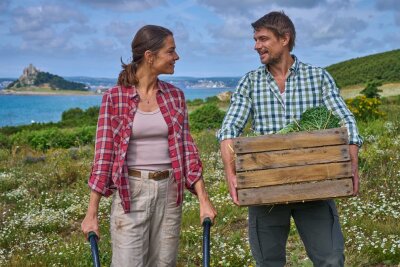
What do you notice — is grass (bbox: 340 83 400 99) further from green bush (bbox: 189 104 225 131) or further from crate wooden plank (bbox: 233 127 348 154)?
crate wooden plank (bbox: 233 127 348 154)

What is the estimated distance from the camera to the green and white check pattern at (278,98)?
155 inches

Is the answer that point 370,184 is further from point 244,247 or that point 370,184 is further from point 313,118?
point 313,118

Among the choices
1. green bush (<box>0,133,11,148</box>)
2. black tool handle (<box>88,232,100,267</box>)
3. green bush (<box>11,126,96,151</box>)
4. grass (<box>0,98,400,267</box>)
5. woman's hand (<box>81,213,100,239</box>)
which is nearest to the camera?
black tool handle (<box>88,232,100,267</box>)

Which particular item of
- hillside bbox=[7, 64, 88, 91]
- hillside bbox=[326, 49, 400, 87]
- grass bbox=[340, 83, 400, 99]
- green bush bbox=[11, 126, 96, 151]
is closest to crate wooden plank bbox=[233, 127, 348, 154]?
green bush bbox=[11, 126, 96, 151]

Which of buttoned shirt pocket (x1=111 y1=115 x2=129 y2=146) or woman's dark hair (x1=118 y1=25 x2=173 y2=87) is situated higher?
woman's dark hair (x1=118 y1=25 x2=173 y2=87)

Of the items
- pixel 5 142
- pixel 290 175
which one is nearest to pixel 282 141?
pixel 290 175

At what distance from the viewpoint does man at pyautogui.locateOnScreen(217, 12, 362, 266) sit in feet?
12.6

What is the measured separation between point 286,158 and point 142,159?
35.4 inches

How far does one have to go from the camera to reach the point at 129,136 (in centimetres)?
373

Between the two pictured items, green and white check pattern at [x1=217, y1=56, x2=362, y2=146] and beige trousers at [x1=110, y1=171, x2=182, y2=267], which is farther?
green and white check pattern at [x1=217, y1=56, x2=362, y2=146]

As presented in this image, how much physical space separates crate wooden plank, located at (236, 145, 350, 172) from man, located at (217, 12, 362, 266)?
11.8 inches

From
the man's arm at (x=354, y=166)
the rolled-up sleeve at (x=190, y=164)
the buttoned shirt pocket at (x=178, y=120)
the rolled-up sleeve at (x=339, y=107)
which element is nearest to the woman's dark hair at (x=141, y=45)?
the buttoned shirt pocket at (x=178, y=120)

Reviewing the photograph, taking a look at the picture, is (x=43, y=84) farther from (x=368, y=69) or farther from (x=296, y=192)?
(x=296, y=192)

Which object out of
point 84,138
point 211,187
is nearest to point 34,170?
point 211,187
